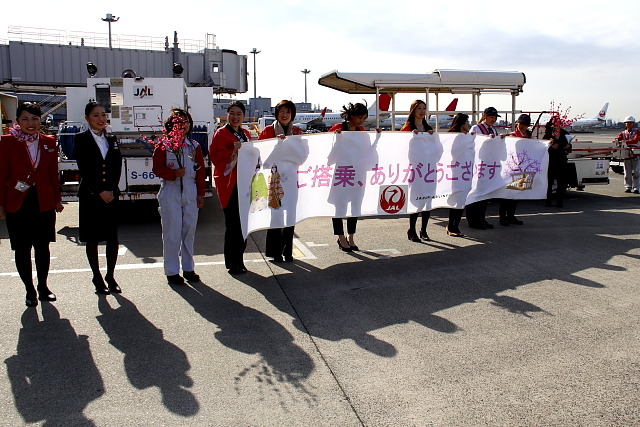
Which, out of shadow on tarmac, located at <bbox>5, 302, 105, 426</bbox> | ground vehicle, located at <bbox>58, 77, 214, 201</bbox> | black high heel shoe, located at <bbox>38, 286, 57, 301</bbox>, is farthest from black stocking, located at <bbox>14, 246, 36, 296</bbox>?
ground vehicle, located at <bbox>58, 77, 214, 201</bbox>

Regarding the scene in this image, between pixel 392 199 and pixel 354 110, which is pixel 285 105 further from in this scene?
pixel 392 199

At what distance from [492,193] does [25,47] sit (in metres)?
27.8

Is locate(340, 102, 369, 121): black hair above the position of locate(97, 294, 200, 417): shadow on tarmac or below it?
above

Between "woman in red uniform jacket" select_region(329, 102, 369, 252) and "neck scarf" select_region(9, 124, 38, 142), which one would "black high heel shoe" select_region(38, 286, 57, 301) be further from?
"woman in red uniform jacket" select_region(329, 102, 369, 252)

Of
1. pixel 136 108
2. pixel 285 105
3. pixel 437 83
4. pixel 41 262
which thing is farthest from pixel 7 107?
pixel 285 105

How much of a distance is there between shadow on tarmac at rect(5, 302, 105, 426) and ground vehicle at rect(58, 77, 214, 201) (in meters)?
5.70

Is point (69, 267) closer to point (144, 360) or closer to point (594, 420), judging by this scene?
point (144, 360)

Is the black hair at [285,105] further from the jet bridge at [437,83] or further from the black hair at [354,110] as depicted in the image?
the jet bridge at [437,83]

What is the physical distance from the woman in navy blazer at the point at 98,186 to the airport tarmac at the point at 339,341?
0.42 meters

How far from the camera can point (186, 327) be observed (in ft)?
15.9

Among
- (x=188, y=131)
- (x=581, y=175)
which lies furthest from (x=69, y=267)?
(x=581, y=175)

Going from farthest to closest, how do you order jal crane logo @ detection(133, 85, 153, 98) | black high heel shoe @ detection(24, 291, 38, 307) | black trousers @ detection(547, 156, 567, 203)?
1. jal crane logo @ detection(133, 85, 153, 98)
2. black trousers @ detection(547, 156, 567, 203)
3. black high heel shoe @ detection(24, 291, 38, 307)

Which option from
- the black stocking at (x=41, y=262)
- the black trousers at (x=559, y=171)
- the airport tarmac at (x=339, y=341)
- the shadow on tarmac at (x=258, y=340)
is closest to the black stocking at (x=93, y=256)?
the airport tarmac at (x=339, y=341)

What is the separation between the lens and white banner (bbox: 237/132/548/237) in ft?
21.3
